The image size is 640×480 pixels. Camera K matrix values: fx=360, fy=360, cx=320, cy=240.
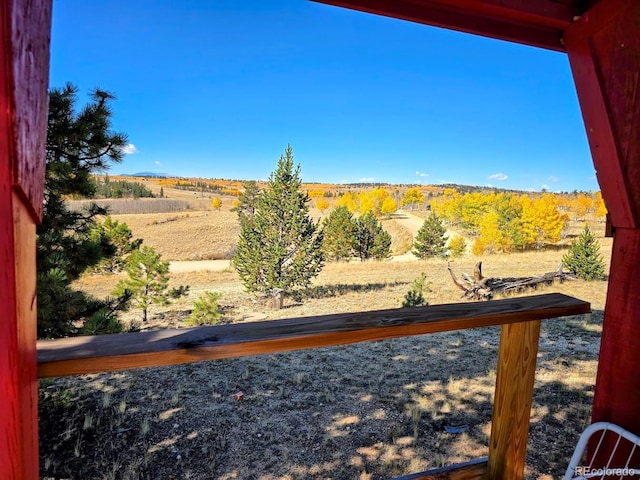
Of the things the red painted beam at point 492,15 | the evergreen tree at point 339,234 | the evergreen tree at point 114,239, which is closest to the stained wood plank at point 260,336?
the red painted beam at point 492,15

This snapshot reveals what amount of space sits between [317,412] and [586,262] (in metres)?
8.05

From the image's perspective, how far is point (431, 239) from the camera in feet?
43.3

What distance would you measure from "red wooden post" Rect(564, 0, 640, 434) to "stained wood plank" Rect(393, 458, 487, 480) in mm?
363

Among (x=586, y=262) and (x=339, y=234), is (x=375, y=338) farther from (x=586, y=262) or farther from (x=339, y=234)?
(x=339, y=234)

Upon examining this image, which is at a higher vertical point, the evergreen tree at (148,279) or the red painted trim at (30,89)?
the red painted trim at (30,89)

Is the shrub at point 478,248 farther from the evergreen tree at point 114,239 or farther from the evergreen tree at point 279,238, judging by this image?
the evergreen tree at point 114,239

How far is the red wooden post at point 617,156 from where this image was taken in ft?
2.89

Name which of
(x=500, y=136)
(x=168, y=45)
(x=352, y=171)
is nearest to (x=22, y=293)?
(x=168, y=45)

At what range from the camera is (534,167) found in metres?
31.7

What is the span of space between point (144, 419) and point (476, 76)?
53.5ft

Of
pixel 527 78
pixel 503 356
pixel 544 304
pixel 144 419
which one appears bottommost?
pixel 144 419

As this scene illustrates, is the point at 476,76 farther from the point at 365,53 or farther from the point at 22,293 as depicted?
the point at 22,293

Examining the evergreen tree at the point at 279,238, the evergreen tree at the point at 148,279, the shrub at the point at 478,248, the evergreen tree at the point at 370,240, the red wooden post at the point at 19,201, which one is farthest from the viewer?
the shrub at the point at 478,248

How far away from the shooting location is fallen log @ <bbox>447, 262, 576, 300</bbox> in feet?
23.0
